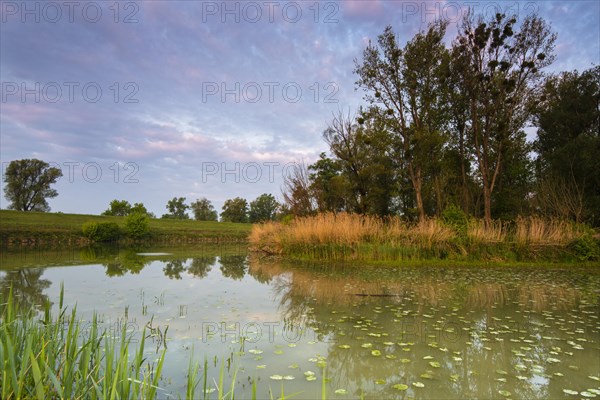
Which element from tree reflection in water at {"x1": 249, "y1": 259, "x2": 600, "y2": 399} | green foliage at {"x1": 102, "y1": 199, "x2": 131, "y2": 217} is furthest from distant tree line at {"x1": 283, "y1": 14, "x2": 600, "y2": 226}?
green foliage at {"x1": 102, "y1": 199, "x2": 131, "y2": 217}

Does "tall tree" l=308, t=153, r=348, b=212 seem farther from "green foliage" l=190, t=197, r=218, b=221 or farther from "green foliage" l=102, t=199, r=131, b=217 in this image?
"green foliage" l=190, t=197, r=218, b=221

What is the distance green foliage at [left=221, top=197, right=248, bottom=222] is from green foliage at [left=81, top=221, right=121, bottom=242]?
4230cm

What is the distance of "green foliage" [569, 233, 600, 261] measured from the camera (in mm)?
14617

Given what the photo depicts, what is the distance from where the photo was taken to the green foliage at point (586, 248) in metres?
14.6

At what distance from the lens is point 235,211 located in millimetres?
77438

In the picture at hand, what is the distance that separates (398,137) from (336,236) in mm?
12709

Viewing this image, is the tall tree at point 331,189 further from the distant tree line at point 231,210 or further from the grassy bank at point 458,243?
the distant tree line at point 231,210

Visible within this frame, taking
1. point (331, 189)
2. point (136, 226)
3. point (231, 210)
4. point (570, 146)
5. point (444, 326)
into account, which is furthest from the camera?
point (231, 210)

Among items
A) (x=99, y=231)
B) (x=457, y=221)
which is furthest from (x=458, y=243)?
(x=99, y=231)

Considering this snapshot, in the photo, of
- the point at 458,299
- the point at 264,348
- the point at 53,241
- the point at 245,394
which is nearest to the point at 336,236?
the point at 458,299

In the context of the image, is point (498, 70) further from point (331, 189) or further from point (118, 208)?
point (118, 208)

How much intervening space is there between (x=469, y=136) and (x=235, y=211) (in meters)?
57.9

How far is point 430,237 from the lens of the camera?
49.5 ft

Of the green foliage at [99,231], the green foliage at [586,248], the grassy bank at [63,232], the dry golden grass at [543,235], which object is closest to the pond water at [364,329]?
the dry golden grass at [543,235]
